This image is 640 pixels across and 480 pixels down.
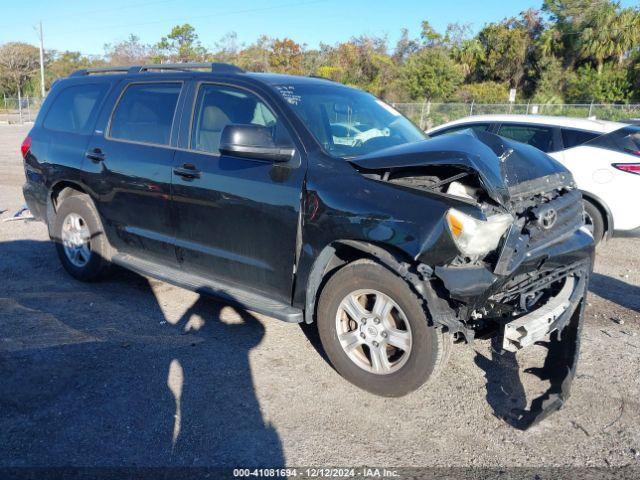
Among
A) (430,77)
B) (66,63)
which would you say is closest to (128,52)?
(66,63)

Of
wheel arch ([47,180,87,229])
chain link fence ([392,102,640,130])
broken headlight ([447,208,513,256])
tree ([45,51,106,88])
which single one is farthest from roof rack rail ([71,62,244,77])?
tree ([45,51,106,88])

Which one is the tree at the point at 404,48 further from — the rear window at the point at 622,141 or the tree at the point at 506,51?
the rear window at the point at 622,141

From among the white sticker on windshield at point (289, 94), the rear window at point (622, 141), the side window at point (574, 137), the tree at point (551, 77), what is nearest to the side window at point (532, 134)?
the side window at point (574, 137)

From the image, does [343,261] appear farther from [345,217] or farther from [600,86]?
[600,86]

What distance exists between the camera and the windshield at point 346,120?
13.3 ft

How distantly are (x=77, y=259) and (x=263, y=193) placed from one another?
274 cm

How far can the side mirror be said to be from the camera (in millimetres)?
3736

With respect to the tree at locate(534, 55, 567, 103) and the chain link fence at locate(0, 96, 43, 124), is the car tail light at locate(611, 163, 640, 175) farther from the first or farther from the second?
the chain link fence at locate(0, 96, 43, 124)

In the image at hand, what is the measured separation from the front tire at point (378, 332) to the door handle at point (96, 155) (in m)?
2.65

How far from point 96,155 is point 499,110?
74.5ft

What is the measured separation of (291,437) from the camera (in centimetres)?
323

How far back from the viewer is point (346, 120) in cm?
442

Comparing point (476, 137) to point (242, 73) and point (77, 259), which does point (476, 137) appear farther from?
point (77, 259)

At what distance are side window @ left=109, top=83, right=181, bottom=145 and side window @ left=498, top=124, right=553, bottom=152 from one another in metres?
4.53
